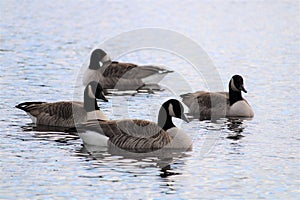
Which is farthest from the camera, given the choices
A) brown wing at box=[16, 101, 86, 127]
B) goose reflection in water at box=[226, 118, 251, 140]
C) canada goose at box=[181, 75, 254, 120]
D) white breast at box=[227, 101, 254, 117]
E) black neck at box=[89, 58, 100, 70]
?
black neck at box=[89, 58, 100, 70]

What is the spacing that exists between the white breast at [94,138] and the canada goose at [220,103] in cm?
479

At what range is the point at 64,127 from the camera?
17938mm

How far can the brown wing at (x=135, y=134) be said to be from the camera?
1552 cm

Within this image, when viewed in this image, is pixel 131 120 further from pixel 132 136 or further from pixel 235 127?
pixel 235 127

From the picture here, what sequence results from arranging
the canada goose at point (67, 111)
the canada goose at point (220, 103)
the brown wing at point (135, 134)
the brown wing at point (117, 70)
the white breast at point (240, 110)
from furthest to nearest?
the brown wing at point (117, 70), the canada goose at point (220, 103), the white breast at point (240, 110), the canada goose at point (67, 111), the brown wing at point (135, 134)

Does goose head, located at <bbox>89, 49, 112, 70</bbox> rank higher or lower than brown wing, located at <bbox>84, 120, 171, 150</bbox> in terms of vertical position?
higher

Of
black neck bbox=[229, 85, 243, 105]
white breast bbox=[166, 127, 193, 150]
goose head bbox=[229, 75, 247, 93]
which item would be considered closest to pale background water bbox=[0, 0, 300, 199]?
white breast bbox=[166, 127, 193, 150]

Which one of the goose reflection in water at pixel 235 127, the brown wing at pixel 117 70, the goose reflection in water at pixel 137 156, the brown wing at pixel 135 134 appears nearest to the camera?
the goose reflection in water at pixel 137 156

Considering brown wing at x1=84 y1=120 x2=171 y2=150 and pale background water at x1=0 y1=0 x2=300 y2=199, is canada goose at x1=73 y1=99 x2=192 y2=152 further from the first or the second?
pale background water at x1=0 y1=0 x2=300 y2=199

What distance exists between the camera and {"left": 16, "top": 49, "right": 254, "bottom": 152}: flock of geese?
15570 millimetres

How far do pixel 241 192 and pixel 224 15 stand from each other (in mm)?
36676

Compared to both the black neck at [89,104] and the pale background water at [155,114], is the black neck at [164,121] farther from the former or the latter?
the black neck at [89,104]

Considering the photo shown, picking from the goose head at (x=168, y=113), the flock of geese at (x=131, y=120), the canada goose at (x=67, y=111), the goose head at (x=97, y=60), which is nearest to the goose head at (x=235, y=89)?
the flock of geese at (x=131, y=120)

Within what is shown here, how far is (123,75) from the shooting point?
82.4 feet
